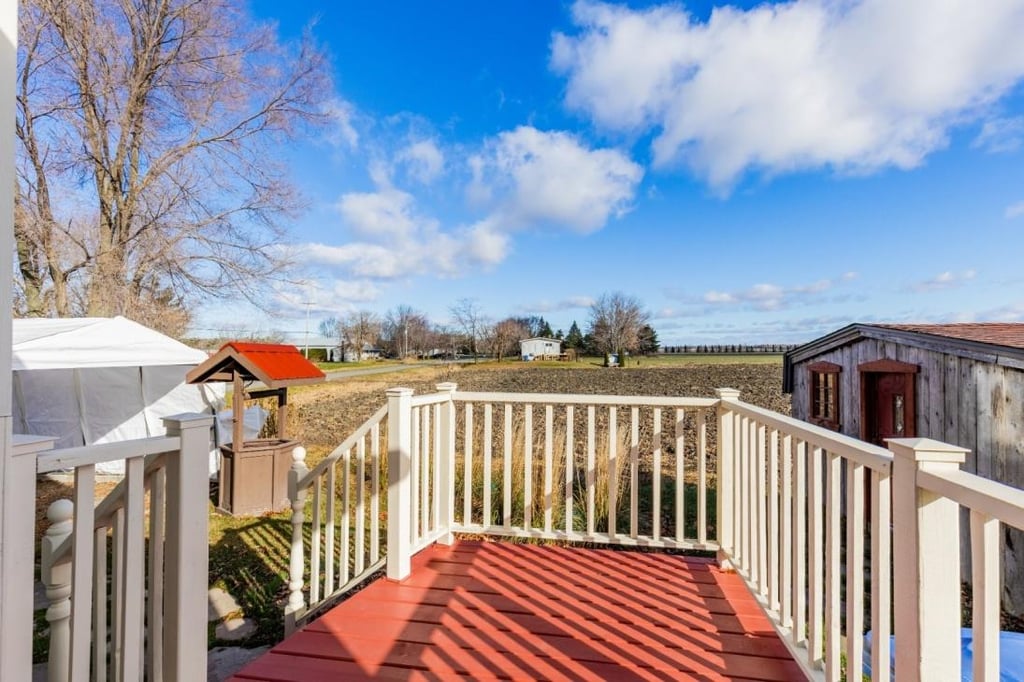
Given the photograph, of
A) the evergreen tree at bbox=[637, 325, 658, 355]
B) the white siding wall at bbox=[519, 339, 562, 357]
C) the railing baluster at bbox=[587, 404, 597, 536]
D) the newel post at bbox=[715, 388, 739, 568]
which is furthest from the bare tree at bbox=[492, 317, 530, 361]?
the newel post at bbox=[715, 388, 739, 568]

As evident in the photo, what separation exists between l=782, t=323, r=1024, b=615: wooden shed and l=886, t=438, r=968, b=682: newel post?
4749 mm

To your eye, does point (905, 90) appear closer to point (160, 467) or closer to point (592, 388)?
point (160, 467)

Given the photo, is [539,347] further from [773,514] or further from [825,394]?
[773,514]

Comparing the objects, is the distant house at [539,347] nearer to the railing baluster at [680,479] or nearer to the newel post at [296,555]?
the railing baluster at [680,479]

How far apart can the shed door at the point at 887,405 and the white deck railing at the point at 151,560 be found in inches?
272

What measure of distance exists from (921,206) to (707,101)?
6.28m

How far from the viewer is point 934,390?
207 inches

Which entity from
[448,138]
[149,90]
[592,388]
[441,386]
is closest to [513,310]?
[592,388]

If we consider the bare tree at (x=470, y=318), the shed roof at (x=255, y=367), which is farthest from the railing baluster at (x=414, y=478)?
the bare tree at (x=470, y=318)

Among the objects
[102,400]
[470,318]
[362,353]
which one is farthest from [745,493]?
[362,353]

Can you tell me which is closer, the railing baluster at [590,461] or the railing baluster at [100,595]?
the railing baluster at [100,595]

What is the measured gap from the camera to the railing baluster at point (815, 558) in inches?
61.1

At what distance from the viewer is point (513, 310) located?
176ft

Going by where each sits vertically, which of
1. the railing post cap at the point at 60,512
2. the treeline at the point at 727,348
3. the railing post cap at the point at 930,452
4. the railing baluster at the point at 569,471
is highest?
the treeline at the point at 727,348
